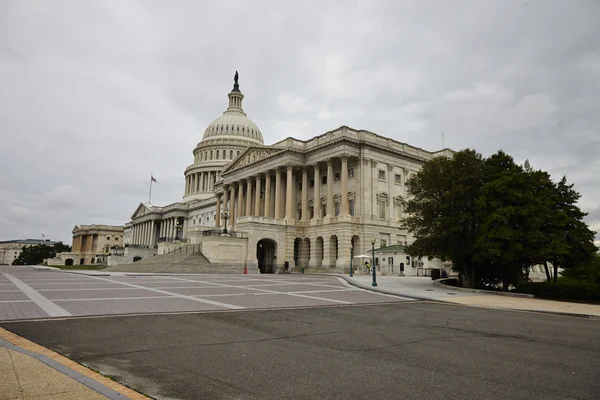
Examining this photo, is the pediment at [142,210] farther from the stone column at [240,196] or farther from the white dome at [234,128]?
the stone column at [240,196]

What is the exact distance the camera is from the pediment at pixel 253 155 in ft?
222

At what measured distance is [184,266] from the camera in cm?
4953

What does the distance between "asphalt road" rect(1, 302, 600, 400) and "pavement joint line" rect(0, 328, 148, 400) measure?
10.6 inches

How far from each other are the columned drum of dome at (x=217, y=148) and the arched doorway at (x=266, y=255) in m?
60.2

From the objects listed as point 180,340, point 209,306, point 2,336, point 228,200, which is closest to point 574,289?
point 209,306

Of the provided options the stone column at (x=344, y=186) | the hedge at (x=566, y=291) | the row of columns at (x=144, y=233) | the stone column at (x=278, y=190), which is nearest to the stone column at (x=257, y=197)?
the stone column at (x=278, y=190)

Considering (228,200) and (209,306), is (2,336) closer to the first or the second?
(209,306)

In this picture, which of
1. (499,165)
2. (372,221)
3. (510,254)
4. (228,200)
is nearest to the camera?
(510,254)

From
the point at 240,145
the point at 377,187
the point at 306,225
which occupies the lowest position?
the point at 306,225

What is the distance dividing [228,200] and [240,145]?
41.1 m

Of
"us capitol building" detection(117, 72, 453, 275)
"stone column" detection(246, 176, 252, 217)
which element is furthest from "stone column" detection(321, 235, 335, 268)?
"stone column" detection(246, 176, 252, 217)

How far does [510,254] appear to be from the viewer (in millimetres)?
25234

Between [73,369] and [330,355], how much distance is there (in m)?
4.66

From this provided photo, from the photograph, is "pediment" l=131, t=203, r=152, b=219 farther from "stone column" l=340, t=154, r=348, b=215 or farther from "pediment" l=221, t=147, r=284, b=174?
"stone column" l=340, t=154, r=348, b=215
